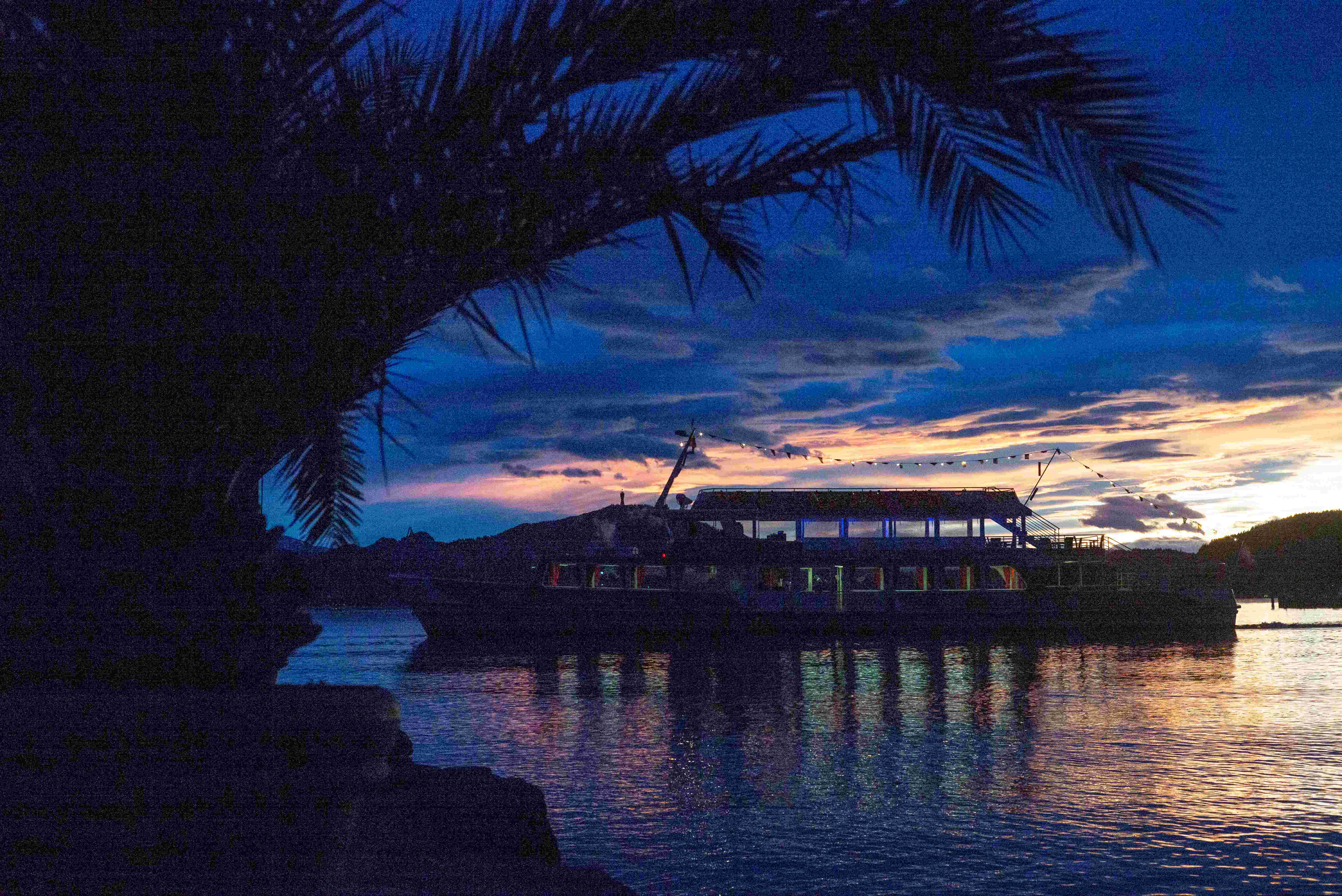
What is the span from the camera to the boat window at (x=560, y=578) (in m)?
37.9

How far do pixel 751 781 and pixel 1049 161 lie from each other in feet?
38.1

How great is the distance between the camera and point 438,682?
90.8 ft

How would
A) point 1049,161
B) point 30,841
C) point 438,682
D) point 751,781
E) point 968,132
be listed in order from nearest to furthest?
point 1049,161
point 968,132
point 30,841
point 751,781
point 438,682

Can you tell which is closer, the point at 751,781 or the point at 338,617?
the point at 751,781

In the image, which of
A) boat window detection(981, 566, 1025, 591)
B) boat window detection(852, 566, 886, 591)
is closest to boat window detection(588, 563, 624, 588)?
boat window detection(852, 566, 886, 591)

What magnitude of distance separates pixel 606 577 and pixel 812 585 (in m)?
8.88

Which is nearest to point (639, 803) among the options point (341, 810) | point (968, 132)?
point (341, 810)

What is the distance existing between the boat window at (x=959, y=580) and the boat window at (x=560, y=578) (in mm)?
15137

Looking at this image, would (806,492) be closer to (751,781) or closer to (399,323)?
(751,781)

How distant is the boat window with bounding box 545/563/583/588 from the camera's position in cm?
3791

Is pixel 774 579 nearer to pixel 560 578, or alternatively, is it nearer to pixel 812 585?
pixel 812 585

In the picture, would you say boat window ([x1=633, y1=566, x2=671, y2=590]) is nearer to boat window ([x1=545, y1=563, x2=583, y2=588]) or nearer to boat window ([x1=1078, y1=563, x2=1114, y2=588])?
boat window ([x1=545, y1=563, x2=583, y2=588])

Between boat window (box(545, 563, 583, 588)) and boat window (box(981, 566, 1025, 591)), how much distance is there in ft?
55.9

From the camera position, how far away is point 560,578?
136 feet
